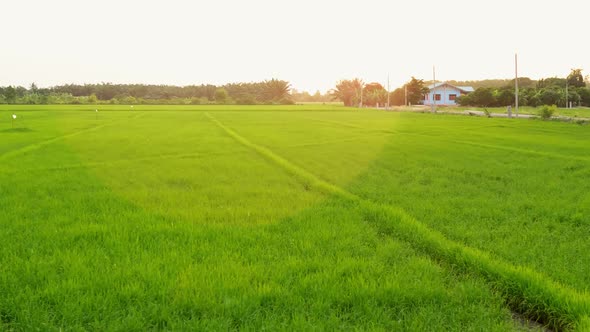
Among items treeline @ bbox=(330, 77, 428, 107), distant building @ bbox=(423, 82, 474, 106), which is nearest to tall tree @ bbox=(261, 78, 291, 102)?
treeline @ bbox=(330, 77, 428, 107)

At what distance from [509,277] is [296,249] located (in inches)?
93.9

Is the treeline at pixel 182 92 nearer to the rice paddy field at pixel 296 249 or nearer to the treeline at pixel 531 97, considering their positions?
the treeline at pixel 531 97

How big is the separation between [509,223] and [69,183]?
8783 mm

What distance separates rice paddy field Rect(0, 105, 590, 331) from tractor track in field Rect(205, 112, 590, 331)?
0.02 metres

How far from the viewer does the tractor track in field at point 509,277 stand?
395 cm

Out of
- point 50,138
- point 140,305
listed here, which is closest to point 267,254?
point 140,305

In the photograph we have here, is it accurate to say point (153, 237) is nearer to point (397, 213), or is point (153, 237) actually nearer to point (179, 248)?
point (179, 248)

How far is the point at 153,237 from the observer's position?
19.5 feet

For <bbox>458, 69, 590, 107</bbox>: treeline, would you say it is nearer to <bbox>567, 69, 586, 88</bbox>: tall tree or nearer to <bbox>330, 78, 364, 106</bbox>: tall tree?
<bbox>567, 69, 586, 88</bbox>: tall tree

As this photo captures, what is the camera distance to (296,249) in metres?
5.46

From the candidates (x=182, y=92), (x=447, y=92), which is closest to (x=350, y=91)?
(x=447, y=92)

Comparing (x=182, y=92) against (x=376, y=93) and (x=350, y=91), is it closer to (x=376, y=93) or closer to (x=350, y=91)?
(x=350, y=91)

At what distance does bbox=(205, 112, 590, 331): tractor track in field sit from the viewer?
3947 mm

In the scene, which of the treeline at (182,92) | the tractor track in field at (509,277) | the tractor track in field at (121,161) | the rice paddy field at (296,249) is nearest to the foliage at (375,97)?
the treeline at (182,92)
